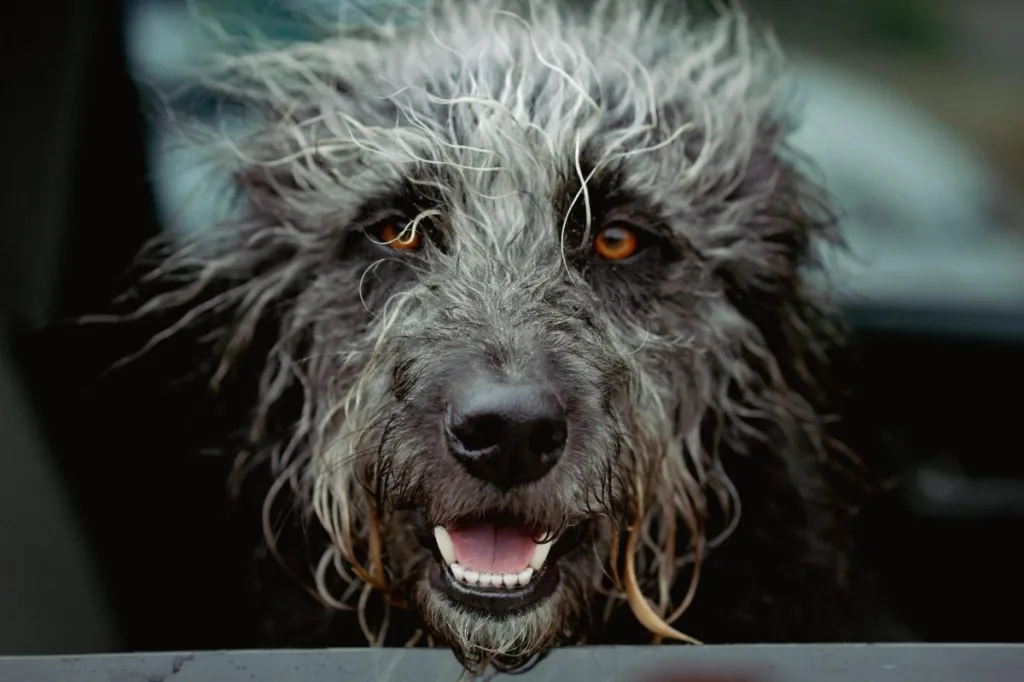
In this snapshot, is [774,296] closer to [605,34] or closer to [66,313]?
[605,34]

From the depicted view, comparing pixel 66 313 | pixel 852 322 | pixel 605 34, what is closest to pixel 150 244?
pixel 66 313

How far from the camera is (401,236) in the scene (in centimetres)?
219

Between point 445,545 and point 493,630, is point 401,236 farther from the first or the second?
point 493,630

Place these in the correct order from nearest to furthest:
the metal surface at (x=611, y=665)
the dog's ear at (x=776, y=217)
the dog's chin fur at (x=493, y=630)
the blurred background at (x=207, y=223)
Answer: the metal surface at (x=611, y=665) → the dog's chin fur at (x=493, y=630) → the blurred background at (x=207, y=223) → the dog's ear at (x=776, y=217)

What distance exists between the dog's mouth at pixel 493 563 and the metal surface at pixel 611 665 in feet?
1.29

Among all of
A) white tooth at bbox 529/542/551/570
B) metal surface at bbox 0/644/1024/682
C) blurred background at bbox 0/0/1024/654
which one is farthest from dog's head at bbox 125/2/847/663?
metal surface at bbox 0/644/1024/682

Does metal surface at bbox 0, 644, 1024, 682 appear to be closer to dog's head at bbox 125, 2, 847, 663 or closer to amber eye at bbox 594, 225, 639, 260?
dog's head at bbox 125, 2, 847, 663

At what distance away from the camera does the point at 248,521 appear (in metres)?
2.49

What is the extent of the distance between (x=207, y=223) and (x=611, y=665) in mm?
1518

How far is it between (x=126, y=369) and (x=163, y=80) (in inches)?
24.8

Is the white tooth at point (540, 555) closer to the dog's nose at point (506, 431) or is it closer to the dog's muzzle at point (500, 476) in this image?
the dog's muzzle at point (500, 476)

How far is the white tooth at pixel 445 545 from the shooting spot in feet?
6.19

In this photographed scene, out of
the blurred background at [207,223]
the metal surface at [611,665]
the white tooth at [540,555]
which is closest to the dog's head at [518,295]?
the white tooth at [540,555]

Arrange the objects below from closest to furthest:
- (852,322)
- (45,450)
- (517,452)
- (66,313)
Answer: (517,452) → (45,450) → (66,313) → (852,322)
